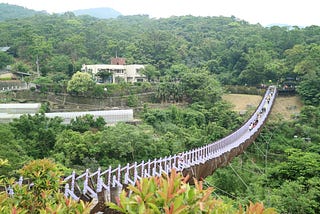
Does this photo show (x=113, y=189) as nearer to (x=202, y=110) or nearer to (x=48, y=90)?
(x=202, y=110)

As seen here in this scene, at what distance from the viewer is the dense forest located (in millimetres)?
13070

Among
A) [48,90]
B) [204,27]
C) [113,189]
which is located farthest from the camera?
[204,27]

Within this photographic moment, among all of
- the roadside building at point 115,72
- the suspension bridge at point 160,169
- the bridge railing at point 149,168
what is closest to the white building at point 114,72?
the roadside building at point 115,72

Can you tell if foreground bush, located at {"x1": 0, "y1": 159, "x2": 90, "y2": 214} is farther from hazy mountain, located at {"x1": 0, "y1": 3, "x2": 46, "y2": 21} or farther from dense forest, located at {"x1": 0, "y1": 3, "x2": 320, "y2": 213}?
hazy mountain, located at {"x1": 0, "y1": 3, "x2": 46, "y2": 21}

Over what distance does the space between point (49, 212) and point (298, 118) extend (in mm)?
23154

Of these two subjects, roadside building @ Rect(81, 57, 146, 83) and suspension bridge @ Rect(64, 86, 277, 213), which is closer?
suspension bridge @ Rect(64, 86, 277, 213)

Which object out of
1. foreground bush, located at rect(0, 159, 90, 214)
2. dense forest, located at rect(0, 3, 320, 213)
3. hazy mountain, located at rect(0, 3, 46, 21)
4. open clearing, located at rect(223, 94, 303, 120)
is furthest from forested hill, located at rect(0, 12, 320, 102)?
hazy mountain, located at rect(0, 3, 46, 21)

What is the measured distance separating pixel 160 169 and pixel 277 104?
72.1 ft

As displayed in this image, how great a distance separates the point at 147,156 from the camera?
57.3 ft

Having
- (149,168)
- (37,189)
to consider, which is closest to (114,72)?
(149,168)

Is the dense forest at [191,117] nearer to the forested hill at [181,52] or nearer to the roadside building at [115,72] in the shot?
the forested hill at [181,52]

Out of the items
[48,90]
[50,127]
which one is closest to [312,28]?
[48,90]

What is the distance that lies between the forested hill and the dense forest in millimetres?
103

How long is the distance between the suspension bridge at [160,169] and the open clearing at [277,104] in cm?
567
